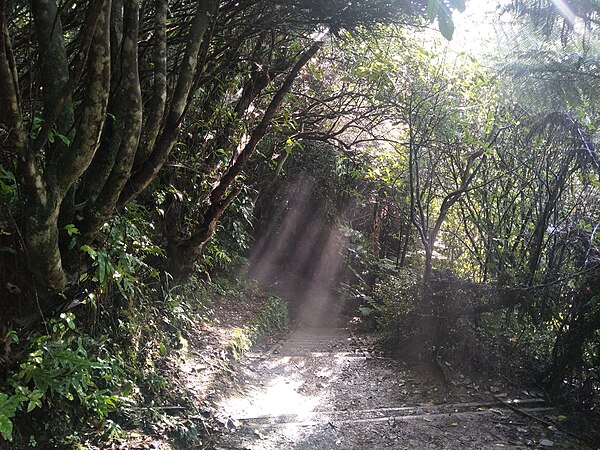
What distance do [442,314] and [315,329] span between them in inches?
227

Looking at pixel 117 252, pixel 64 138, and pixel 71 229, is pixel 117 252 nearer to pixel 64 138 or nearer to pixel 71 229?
pixel 71 229

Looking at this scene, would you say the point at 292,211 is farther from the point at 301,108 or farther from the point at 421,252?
the point at 301,108

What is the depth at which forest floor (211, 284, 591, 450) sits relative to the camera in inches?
211

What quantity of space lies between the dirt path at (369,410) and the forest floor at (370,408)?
1 centimetres

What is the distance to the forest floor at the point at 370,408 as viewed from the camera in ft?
17.6

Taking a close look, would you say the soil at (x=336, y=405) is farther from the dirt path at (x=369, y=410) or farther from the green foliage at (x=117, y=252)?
the green foliage at (x=117, y=252)

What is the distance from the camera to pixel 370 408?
6500mm

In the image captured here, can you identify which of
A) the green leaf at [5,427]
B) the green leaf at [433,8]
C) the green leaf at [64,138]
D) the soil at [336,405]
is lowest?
the soil at [336,405]

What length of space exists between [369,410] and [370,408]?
0.18 meters

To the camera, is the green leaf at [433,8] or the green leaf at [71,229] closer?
the green leaf at [433,8]

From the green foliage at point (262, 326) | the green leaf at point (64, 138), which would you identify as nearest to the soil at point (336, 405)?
the green foliage at point (262, 326)

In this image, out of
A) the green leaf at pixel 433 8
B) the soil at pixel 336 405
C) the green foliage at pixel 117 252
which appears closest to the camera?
the green leaf at pixel 433 8

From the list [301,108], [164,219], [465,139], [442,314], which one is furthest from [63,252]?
[301,108]

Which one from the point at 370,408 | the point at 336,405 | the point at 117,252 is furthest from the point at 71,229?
the point at 370,408
